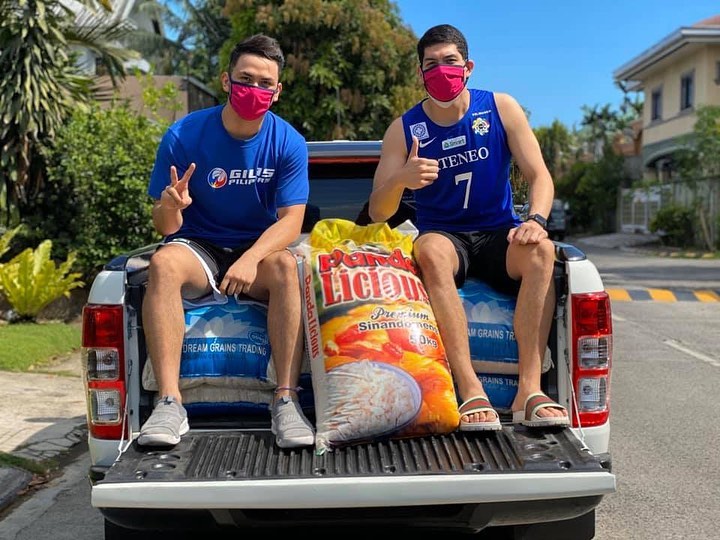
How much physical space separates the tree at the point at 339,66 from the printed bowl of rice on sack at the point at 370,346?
1543 centimetres

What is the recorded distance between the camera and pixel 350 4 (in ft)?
62.7

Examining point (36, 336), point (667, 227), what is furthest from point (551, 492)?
point (667, 227)

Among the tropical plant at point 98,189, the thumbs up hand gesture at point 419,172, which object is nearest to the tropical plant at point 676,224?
the tropical plant at point 98,189

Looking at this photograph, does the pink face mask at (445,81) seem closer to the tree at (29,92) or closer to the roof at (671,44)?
the tree at (29,92)

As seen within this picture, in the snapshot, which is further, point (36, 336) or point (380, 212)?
point (36, 336)

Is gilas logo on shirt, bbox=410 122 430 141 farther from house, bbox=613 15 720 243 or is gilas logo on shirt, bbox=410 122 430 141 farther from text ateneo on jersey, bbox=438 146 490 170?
house, bbox=613 15 720 243

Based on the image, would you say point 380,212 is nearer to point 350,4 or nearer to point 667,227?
point 350,4

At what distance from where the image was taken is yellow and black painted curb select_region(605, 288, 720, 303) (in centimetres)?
1403

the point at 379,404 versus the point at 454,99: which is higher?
the point at 454,99

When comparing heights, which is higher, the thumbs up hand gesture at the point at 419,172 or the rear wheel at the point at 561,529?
the thumbs up hand gesture at the point at 419,172

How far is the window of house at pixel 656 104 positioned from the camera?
34531 millimetres

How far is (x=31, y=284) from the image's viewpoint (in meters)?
10.0

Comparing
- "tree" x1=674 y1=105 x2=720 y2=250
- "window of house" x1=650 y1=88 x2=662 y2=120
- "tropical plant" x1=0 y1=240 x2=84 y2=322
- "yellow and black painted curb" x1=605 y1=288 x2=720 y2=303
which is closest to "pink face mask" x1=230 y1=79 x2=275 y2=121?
"tropical plant" x1=0 y1=240 x2=84 y2=322

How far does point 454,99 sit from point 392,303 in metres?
1.19
